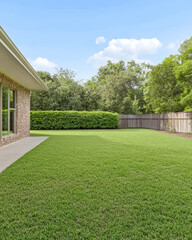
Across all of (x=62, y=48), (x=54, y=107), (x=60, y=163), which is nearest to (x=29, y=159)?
(x=60, y=163)

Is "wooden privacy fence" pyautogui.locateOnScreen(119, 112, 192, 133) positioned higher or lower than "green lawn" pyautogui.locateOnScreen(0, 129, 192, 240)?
higher

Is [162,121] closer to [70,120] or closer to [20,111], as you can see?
[70,120]

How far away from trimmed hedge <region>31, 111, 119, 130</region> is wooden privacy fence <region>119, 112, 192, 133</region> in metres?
2.53

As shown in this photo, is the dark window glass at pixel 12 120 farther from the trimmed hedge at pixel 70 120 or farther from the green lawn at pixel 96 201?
the trimmed hedge at pixel 70 120

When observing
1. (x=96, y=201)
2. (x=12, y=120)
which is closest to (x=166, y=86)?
(x=12, y=120)

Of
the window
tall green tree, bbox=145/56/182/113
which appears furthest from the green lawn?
tall green tree, bbox=145/56/182/113

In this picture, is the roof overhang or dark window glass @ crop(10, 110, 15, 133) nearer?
the roof overhang

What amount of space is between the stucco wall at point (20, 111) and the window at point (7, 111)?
0.20 m

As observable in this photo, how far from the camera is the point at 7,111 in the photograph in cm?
644

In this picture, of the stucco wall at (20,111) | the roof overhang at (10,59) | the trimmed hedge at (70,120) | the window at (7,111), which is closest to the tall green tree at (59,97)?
the trimmed hedge at (70,120)

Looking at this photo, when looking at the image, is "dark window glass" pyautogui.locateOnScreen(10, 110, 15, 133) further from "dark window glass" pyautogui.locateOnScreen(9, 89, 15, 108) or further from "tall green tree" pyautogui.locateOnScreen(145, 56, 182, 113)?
"tall green tree" pyautogui.locateOnScreen(145, 56, 182, 113)

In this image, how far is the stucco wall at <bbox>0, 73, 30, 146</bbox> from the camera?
6.09 m

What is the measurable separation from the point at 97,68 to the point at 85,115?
58.2ft

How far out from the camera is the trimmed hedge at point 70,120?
563 inches
